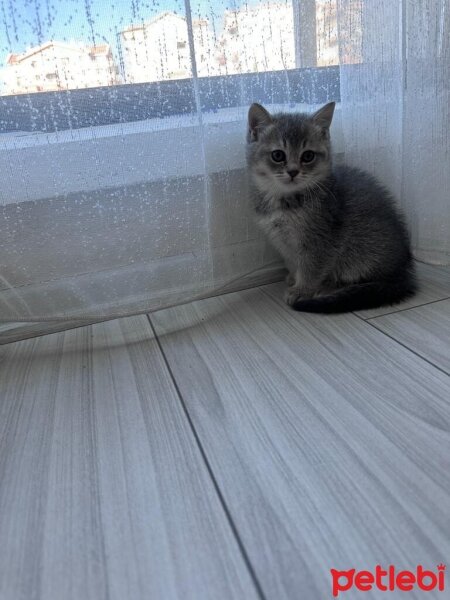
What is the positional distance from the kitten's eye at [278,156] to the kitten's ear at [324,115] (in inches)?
4.2

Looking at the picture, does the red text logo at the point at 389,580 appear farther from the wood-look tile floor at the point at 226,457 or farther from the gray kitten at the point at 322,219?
the gray kitten at the point at 322,219

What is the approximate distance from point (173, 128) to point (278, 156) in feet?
0.85

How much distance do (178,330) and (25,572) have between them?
0.61m

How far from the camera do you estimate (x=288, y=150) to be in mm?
1120

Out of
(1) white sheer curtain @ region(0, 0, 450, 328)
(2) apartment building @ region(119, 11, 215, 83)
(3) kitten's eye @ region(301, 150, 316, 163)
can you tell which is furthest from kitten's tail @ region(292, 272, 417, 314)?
(2) apartment building @ region(119, 11, 215, 83)

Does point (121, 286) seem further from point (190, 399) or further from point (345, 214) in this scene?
point (345, 214)

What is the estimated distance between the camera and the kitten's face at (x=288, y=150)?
1.10 meters

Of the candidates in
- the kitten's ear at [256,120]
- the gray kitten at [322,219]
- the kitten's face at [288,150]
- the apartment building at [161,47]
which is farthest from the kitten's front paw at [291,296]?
the apartment building at [161,47]

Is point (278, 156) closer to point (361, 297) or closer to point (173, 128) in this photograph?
point (173, 128)

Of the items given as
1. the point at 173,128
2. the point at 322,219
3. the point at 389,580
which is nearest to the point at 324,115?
the point at 322,219

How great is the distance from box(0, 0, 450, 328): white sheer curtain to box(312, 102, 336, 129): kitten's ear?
9 cm

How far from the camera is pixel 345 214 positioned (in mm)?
1192

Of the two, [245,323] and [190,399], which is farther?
[245,323]

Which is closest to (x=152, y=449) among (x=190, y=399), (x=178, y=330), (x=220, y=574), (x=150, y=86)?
(x=190, y=399)
